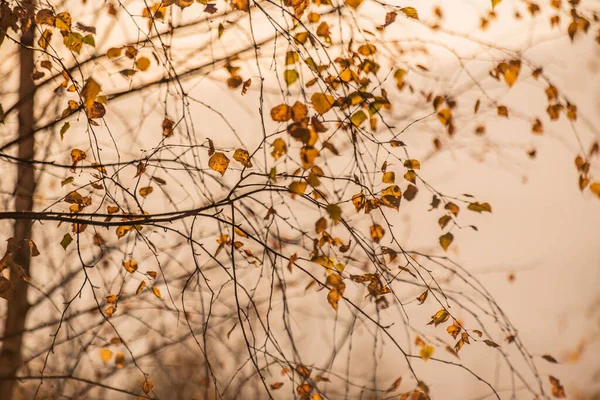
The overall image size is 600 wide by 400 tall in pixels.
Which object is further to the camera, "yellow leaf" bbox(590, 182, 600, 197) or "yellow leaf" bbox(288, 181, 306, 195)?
"yellow leaf" bbox(590, 182, 600, 197)

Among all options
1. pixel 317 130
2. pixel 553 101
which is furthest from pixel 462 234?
pixel 317 130

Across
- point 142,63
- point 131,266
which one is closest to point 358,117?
point 142,63

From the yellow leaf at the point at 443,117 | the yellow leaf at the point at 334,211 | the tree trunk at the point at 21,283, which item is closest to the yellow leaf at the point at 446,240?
the yellow leaf at the point at 443,117

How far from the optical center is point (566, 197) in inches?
201

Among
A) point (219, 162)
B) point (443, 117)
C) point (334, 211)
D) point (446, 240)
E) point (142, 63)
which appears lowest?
point (334, 211)

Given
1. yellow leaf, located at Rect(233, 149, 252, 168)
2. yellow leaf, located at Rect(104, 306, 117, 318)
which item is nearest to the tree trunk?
yellow leaf, located at Rect(104, 306, 117, 318)

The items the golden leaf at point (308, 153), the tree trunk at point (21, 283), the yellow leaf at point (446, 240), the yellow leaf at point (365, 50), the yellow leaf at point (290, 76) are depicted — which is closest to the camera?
the golden leaf at point (308, 153)

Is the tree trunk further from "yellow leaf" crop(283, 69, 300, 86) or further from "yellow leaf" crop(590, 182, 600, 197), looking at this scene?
"yellow leaf" crop(590, 182, 600, 197)

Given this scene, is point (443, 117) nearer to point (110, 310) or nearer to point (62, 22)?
point (62, 22)

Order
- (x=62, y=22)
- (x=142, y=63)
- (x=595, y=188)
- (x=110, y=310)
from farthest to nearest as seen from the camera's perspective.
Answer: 1. (x=110, y=310)
2. (x=595, y=188)
3. (x=142, y=63)
4. (x=62, y=22)

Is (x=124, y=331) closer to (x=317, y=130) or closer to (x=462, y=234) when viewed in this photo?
(x=317, y=130)

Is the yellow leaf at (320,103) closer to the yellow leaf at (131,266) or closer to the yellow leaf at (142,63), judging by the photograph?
the yellow leaf at (142,63)

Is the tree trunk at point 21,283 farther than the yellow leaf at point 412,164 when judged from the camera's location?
Yes

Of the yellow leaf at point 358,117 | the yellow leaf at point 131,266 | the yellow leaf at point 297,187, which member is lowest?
the yellow leaf at point 297,187
